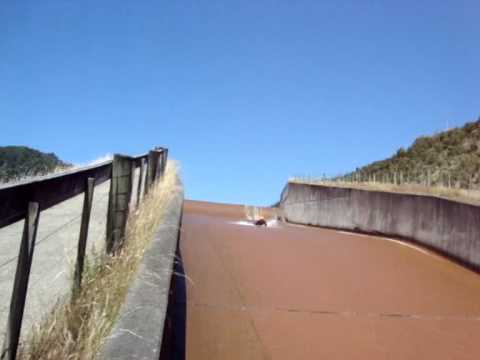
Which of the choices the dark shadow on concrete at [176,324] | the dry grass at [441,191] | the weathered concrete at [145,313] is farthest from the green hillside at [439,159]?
the weathered concrete at [145,313]

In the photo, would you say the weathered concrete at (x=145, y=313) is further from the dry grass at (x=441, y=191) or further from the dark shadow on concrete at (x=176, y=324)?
the dry grass at (x=441, y=191)

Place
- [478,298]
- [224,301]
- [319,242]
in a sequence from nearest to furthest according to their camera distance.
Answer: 1. [224,301]
2. [478,298]
3. [319,242]

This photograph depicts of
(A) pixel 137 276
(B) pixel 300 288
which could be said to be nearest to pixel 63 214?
(B) pixel 300 288

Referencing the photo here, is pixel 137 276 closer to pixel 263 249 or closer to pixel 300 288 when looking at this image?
pixel 300 288

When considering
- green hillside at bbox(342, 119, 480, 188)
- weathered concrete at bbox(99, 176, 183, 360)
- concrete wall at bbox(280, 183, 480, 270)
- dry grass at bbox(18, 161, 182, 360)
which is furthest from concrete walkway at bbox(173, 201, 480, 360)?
green hillside at bbox(342, 119, 480, 188)

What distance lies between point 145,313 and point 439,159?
33.8 meters

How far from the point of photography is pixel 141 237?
19.7 ft

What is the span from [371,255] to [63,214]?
17.8 ft

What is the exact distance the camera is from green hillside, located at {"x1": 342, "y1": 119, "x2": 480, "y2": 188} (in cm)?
2955

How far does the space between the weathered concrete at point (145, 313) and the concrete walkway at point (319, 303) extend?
82cm

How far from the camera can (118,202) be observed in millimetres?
5660

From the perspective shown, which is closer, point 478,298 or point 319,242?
point 478,298

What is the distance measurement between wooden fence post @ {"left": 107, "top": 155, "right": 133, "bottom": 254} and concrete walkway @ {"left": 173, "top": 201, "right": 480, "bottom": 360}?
97cm

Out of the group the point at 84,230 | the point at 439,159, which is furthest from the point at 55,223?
the point at 439,159
